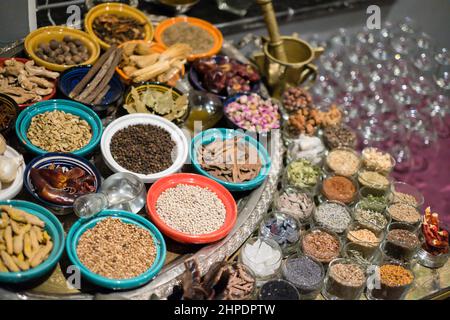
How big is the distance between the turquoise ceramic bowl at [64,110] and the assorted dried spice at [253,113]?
0.78 metres

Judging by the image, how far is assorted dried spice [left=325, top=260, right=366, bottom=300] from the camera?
259cm

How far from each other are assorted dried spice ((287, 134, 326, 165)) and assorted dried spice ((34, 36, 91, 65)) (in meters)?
1.33

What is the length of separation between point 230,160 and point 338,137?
759 millimetres

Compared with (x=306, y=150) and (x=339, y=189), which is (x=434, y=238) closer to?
(x=339, y=189)

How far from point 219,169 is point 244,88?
2.39 feet

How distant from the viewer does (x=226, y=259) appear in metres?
2.69

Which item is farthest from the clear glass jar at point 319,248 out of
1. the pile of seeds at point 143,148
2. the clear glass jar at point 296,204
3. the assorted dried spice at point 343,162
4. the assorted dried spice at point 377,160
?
the pile of seeds at point 143,148

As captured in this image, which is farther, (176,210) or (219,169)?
(219,169)

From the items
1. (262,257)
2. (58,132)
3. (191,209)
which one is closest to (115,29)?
(58,132)

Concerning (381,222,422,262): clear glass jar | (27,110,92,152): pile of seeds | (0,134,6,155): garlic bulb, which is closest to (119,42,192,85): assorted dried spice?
(27,110,92,152): pile of seeds

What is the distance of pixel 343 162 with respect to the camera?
324cm

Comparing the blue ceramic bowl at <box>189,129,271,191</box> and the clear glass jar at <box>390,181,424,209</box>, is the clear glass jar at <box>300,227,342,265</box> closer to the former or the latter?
the blue ceramic bowl at <box>189,129,271,191</box>
